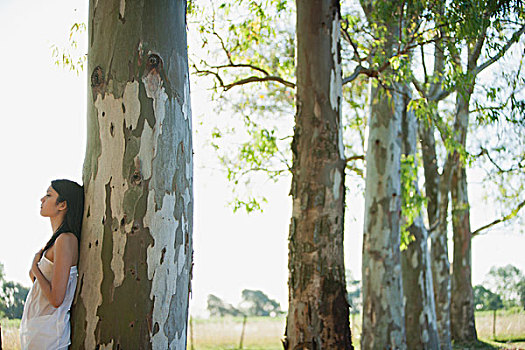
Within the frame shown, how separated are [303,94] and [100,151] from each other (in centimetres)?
334

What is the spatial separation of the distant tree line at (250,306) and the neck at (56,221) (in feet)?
34.7

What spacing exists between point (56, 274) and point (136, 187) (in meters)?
0.65

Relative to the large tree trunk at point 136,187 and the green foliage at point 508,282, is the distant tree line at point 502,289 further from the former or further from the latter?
the large tree trunk at point 136,187

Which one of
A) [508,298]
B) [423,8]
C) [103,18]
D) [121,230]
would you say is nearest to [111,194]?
[121,230]

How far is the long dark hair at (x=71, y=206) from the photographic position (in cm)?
317

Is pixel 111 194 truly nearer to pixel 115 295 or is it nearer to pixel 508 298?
pixel 115 295

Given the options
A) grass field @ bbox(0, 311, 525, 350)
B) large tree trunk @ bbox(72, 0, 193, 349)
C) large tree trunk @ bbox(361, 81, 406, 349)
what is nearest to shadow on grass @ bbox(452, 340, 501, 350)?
grass field @ bbox(0, 311, 525, 350)

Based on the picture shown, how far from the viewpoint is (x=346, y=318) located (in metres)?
5.49

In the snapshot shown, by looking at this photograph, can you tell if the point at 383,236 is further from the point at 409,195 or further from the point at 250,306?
the point at 250,306

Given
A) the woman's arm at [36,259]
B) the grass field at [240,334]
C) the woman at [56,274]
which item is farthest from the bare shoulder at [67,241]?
the grass field at [240,334]

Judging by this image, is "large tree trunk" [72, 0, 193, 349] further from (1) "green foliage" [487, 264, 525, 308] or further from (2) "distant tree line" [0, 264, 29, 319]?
(1) "green foliage" [487, 264, 525, 308]

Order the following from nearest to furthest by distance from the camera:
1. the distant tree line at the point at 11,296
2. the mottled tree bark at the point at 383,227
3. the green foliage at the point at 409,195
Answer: the distant tree line at the point at 11,296
the mottled tree bark at the point at 383,227
the green foliage at the point at 409,195

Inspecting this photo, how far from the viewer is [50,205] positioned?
328 cm

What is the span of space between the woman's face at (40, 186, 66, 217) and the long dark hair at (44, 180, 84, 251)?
0.13 ft
